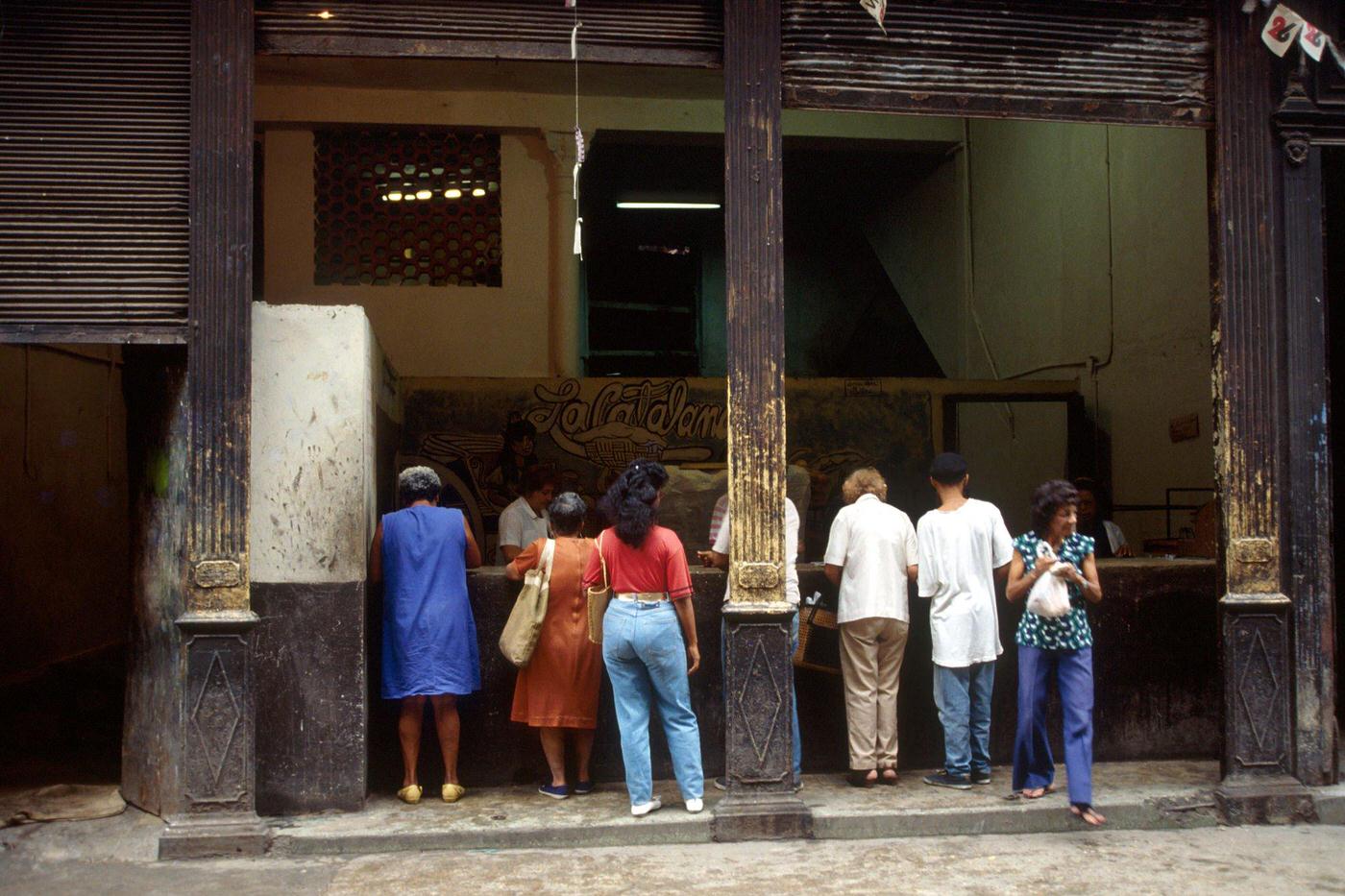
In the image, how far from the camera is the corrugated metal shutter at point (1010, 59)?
674cm

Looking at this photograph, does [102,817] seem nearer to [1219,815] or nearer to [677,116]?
[1219,815]

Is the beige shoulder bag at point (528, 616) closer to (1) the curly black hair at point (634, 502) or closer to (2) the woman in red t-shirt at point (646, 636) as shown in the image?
(2) the woman in red t-shirt at point (646, 636)

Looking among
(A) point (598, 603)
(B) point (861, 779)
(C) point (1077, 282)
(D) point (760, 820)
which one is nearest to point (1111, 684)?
(B) point (861, 779)

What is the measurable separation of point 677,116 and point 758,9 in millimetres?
8042

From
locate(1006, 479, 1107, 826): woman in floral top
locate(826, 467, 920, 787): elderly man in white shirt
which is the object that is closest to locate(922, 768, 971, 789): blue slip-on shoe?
locate(826, 467, 920, 787): elderly man in white shirt

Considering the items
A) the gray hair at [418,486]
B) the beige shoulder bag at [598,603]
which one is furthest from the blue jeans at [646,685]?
the gray hair at [418,486]

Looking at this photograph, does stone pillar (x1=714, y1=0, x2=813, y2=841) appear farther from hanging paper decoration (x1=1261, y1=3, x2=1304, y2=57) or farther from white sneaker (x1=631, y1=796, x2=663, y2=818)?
hanging paper decoration (x1=1261, y1=3, x2=1304, y2=57)

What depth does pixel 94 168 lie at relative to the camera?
20.5ft

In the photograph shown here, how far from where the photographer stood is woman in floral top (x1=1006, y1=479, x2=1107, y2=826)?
246 inches

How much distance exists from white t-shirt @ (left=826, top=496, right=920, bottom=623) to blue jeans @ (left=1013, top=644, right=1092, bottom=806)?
79 cm

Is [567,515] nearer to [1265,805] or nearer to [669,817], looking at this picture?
[669,817]

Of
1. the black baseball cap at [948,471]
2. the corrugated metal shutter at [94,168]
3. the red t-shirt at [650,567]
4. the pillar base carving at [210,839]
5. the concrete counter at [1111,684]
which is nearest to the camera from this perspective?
the pillar base carving at [210,839]

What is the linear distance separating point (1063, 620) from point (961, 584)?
0.71 meters

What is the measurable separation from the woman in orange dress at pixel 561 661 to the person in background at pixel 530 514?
2.24 m
